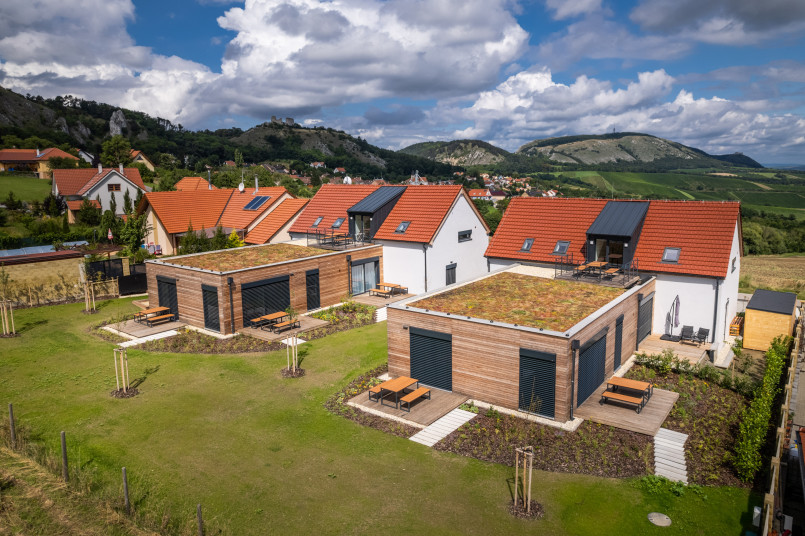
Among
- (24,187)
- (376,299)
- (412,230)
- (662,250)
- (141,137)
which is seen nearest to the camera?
(662,250)

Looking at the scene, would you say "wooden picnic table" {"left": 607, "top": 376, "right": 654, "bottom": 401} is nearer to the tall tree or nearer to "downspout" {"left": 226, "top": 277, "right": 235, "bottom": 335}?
"downspout" {"left": 226, "top": 277, "right": 235, "bottom": 335}

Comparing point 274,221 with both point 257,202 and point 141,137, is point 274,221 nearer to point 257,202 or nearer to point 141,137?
point 257,202

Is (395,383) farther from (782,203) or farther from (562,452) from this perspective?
(782,203)

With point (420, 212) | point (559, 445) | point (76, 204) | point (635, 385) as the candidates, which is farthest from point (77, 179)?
point (635, 385)

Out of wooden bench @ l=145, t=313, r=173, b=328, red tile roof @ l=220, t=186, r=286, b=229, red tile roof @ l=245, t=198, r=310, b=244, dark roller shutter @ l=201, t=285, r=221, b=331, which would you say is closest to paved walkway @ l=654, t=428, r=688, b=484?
dark roller shutter @ l=201, t=285, r=221, b=331

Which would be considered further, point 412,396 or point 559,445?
point 412,396

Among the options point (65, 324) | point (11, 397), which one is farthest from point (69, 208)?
point (11, 397)
